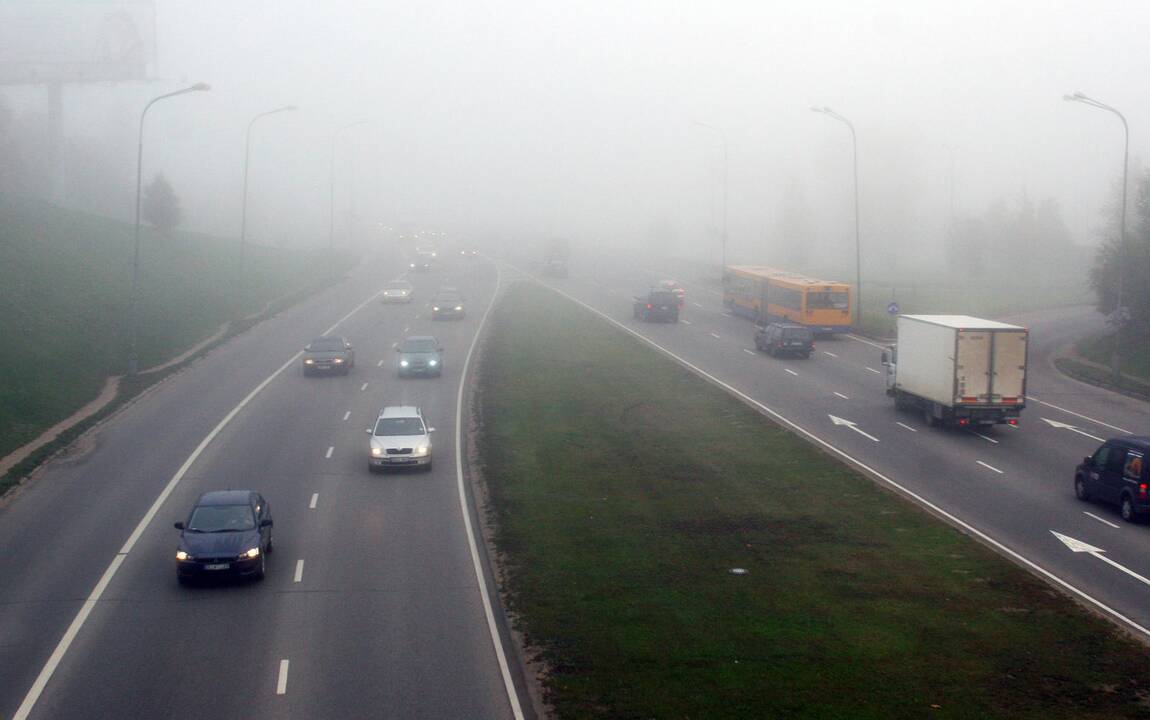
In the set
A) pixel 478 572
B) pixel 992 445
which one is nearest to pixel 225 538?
pixel 478 572

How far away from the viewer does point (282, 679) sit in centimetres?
1484

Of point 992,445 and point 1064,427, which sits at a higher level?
point 1064,427

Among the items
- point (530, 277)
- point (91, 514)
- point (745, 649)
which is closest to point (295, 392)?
point (91, 514)

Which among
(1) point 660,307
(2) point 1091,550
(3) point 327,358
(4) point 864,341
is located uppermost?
(1) point 660,307

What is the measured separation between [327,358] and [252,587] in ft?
83.8

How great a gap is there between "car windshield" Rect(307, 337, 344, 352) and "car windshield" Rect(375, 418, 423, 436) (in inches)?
617

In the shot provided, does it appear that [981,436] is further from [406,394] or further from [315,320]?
[315,320]

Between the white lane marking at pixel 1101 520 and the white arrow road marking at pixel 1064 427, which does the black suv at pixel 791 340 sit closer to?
the white arrow road marking at pixel 1064 427

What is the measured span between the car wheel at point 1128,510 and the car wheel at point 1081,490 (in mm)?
1218

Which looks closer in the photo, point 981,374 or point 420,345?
point 981,374

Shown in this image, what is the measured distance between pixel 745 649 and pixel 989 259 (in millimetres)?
109790

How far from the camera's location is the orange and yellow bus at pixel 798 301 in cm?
5381

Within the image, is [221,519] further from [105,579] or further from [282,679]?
[282,679]

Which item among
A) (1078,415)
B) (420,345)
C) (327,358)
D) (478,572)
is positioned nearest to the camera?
(478,572)
